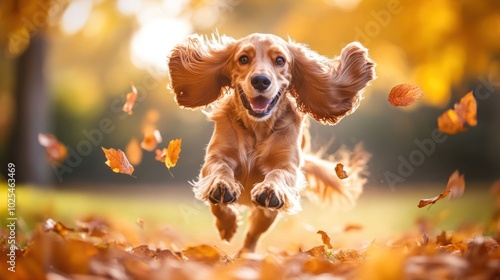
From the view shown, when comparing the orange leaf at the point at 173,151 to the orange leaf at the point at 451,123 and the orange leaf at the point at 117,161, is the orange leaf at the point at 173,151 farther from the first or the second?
the orange leaf at the point at 451,123

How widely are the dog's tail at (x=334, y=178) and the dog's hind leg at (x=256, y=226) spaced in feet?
1.52

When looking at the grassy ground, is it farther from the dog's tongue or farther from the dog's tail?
the dog's tongue

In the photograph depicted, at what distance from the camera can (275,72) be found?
3.12m

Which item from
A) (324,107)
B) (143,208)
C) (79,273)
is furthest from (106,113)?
(79,273)

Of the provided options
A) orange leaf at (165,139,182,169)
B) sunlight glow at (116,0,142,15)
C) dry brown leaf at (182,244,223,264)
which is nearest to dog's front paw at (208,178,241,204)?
dry brown leaf at (182,244,223,264)

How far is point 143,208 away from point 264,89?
453cm

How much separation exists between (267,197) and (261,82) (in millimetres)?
586

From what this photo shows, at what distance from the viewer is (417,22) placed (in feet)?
17.1

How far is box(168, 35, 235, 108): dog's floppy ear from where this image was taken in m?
3.50

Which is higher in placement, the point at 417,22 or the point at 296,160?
the point at 417,22

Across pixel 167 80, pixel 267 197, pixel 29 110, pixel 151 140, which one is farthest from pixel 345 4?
pixel 29 110

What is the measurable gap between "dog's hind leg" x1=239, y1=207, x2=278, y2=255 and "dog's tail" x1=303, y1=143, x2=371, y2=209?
0.46 m

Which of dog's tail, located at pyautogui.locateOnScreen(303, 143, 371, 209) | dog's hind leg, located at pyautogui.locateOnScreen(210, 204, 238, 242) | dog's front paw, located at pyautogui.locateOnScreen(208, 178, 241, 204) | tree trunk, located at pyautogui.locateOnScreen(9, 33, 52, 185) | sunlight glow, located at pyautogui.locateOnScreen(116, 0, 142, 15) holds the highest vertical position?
sunlight glow, located at pyautogui.locateOnScreen(116, 0, 142, 15)

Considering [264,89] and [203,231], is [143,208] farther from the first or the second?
[264,89]
